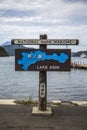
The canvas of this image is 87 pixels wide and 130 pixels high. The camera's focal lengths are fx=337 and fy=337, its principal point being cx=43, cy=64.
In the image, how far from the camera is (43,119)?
974cm

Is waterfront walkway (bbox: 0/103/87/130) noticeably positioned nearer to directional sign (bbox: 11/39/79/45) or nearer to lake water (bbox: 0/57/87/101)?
directional sign (bbox: 11/39/79/45)

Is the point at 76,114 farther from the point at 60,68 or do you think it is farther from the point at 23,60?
the point at 23,60

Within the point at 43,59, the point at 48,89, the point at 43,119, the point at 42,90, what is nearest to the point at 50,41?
the point at 43,59

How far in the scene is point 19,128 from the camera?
8648 millimetres

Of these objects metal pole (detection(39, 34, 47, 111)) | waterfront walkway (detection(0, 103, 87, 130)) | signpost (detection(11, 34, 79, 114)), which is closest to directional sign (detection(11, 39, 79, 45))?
signpost (detection(11, 34, 79, 114))

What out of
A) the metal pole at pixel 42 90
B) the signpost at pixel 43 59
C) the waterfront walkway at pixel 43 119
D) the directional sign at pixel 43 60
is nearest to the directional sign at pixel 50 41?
the signpost at pixel 43 59

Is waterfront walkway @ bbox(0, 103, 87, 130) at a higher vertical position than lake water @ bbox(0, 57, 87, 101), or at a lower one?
higher

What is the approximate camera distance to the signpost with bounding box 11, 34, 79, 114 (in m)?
10.7

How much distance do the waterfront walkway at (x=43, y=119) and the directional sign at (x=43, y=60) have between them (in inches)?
53.5

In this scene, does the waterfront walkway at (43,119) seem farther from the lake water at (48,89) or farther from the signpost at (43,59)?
the lake water at (48,89)

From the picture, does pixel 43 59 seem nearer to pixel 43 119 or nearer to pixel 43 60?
pixel 43 60

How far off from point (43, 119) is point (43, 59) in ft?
6.59

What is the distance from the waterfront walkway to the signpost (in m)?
0.67

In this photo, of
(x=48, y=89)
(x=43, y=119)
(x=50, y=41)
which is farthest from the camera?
(x=48, y=89)
